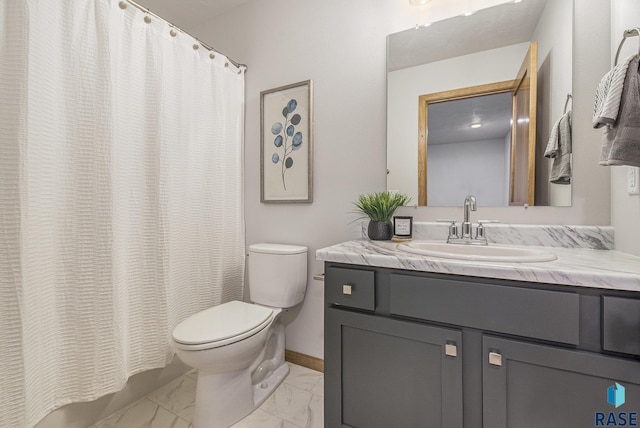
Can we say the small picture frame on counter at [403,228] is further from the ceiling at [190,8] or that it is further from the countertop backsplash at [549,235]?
the ceiling at [190,8]

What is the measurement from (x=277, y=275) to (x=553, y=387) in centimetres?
126

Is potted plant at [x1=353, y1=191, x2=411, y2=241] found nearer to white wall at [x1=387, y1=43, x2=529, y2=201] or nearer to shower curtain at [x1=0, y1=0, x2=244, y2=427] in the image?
white wall at [x1=387, y1=43, x2=529, y2=201]

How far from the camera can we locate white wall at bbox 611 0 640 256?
101 cm

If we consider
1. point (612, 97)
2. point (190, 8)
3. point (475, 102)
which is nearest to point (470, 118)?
point (475, 102)

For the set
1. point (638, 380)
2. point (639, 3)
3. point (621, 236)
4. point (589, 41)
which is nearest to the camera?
point (638, 380)

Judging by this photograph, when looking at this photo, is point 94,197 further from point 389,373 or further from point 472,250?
point 472,250

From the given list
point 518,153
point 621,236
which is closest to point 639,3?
point 518,153

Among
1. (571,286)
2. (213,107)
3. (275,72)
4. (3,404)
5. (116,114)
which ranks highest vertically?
(275,72)

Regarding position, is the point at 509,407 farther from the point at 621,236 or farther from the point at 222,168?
the point at 222,168

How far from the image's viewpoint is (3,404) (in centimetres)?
94

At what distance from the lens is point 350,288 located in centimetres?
112

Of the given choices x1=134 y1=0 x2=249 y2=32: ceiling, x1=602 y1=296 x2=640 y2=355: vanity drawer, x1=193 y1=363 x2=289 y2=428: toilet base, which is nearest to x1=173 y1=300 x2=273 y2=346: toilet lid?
x1=193 y1=363 x2=289 y2=428: toilet base

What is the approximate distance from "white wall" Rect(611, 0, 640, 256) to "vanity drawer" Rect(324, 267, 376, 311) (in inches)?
37.1

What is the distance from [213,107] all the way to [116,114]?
0.63 m
